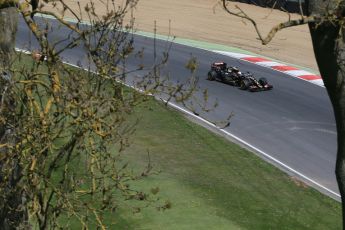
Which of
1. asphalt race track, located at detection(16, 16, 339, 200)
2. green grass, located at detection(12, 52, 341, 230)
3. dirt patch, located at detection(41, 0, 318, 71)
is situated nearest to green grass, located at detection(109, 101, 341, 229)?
green grass, located at detection(12, 52, 341, 230)

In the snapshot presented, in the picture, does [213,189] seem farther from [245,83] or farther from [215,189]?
[245,83]

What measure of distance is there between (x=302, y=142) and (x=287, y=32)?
2292 centimetres

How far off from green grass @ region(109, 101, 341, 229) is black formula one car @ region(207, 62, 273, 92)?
6.49 m

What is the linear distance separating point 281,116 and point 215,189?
342 inches

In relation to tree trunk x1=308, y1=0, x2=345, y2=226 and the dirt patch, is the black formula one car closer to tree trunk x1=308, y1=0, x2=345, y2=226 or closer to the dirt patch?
the dirt patch

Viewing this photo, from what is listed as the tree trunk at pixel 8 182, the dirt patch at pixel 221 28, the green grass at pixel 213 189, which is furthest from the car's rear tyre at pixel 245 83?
the tree trunk at pixel 8 182

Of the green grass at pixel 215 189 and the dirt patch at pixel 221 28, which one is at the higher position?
the dirt patch at pixel 221 28

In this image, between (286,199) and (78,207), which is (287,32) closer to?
(286,199)

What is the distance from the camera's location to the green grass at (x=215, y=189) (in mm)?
18359

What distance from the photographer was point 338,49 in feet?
34.8

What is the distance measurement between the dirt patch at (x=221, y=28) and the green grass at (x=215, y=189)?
48.5 ft

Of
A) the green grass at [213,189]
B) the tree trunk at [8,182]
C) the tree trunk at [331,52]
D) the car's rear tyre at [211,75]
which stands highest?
the tree trunk at [331,52]

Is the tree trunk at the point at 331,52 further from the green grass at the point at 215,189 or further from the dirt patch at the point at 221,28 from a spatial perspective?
the dirt patch at the point at 221,28

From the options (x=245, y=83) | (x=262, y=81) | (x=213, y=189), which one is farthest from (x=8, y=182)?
(x=262, y=81)
